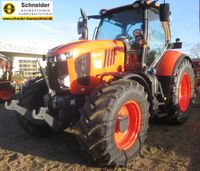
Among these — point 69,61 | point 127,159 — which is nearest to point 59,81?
point 69,61

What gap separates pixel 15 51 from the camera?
28.6 m

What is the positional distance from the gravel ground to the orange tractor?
249 millimetres

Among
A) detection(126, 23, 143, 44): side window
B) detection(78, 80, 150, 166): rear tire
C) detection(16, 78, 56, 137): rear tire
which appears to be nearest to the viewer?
detection(78, 80, 150, 166): rear tire

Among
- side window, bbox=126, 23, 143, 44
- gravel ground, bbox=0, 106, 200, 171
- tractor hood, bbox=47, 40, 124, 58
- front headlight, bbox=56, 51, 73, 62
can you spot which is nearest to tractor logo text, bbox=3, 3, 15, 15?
gravel ground, bbox=0, 106, 200, 171

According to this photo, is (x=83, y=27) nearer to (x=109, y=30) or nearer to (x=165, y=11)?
(x=109, y=30)

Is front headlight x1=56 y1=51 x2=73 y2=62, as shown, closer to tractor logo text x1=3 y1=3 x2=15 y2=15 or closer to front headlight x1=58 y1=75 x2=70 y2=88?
front headlight x1=58 y1=75 x2=70 y2=88

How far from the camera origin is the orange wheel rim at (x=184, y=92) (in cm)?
706

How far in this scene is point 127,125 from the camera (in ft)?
15.7

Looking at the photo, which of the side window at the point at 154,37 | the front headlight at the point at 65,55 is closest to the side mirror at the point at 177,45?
the side window at the point at 154,37

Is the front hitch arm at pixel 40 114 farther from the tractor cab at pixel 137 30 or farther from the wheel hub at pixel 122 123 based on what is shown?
the tractor cab at pixel 137 30

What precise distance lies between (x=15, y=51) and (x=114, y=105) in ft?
84.3

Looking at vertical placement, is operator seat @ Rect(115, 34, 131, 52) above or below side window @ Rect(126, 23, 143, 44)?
below

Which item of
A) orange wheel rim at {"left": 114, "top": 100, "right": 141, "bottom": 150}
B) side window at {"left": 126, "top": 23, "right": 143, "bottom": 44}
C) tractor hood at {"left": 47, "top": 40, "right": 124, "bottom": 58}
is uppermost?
side window at {"left": 126, "top": 23, "right": 143, "bottom": 44}

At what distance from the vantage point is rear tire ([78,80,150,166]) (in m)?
4.25
